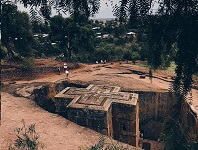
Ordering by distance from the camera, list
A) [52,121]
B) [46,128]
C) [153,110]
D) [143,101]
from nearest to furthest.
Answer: [46,128] < [52,121] < [143,101] < [153,110]

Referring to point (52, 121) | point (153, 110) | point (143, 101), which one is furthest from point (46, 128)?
point (153, 110)

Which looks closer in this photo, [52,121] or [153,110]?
[52,121]

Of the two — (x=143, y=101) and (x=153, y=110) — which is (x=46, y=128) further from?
(x=153, y=110)

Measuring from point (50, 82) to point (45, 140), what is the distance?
25.9 feet

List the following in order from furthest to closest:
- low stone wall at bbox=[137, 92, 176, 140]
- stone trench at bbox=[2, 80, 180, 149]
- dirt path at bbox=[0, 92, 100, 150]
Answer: low stone wall at bbox=[137, 92, 176, 140], stone trench at bbox=[2, 80, 180, 149], dirt path at bbox=[0, 92, 100, 150]

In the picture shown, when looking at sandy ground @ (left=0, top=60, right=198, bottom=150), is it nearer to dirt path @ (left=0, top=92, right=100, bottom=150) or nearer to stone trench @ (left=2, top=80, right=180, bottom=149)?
dirt path @ (left=0, top=92, right=100, bottom=150)

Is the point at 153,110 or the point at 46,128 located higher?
the point at 46,128

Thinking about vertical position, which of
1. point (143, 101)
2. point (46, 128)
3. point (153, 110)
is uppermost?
point (46, 128)

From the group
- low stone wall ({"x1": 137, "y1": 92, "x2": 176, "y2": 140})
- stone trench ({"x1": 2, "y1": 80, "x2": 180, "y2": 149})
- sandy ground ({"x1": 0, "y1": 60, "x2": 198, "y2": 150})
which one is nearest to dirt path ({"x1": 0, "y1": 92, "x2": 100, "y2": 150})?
sandy ground ({"x1": 0, "y1": 60, "x2": 198, "y2": 150})

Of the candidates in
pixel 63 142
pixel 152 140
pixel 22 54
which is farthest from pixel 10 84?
pixel 152 140

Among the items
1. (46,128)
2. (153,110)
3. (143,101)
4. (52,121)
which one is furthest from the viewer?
(153,110)

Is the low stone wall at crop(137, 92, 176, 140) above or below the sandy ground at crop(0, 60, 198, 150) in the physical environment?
below

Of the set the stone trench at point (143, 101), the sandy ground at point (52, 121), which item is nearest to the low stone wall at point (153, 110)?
the stone trench at point (143, 101)

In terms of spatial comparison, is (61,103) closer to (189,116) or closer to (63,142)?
(63,142)
